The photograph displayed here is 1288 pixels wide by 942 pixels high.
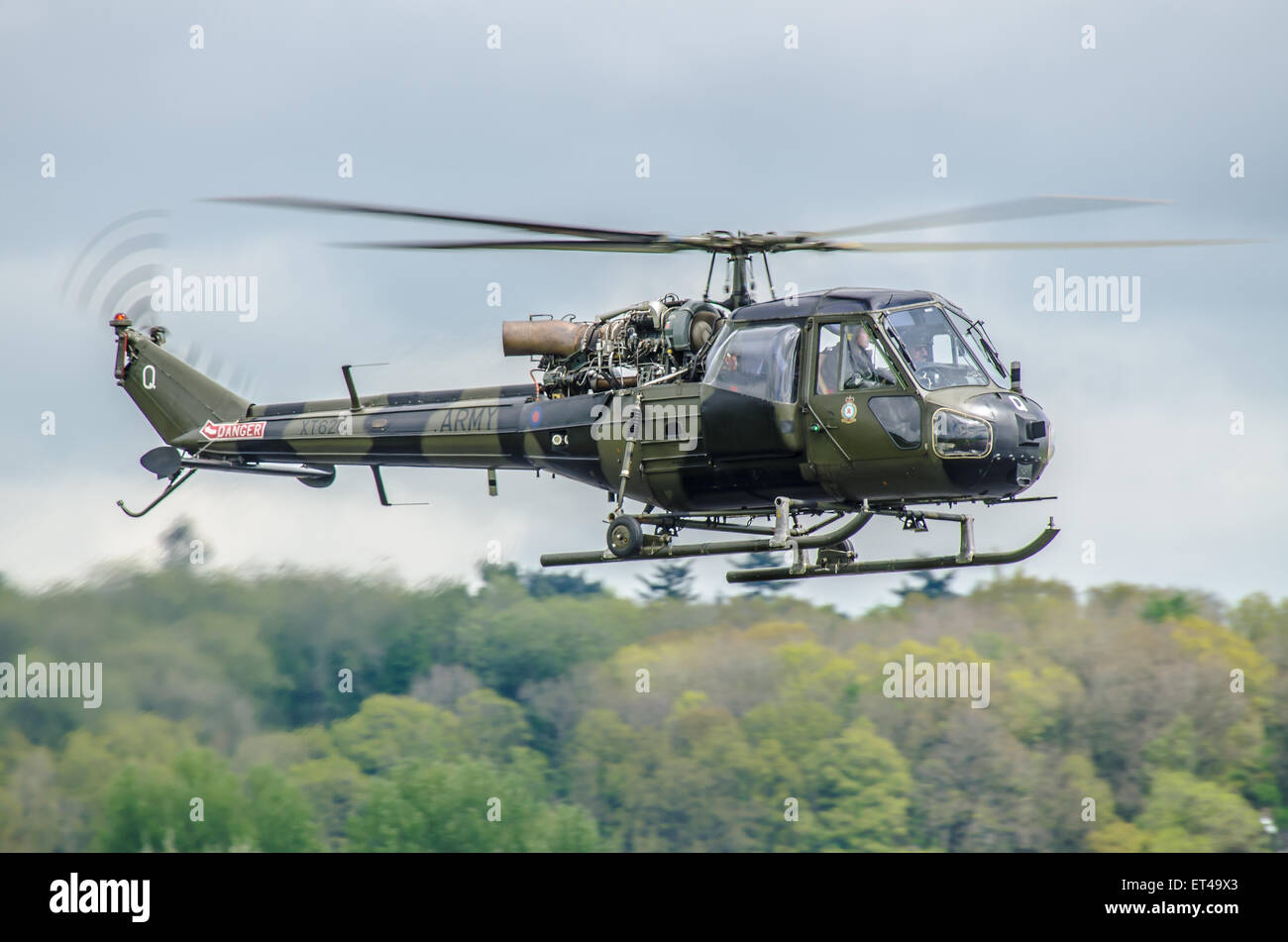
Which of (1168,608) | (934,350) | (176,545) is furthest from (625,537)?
(1168,608)

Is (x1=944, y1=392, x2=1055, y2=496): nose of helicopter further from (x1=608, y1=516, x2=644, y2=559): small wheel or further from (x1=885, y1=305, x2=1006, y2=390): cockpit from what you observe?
(x1=608, y1=516, x2=644, y2=559): small wheel

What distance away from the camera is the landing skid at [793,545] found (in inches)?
602

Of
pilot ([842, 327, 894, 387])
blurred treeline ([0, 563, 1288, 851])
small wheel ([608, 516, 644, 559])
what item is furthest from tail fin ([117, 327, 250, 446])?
pilot ([842, 327, 894, 387])

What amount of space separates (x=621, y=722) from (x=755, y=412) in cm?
1857

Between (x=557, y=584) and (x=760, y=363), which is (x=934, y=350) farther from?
(x=557, y=584)

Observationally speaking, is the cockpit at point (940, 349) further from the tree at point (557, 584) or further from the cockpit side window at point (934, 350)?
the tree at point (557, 584)

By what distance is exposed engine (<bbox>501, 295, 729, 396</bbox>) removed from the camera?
632 inches

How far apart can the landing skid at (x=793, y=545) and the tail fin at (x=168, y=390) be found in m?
5.17

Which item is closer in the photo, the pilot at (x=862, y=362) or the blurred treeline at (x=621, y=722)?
the pilot at (x=862, y=362)

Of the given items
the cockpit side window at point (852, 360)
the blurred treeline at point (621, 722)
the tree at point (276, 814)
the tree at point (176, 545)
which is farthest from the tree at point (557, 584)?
the cockpit side window at point (852, 360)

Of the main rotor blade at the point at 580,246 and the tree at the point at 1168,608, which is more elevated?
the main rotor blade at the point at 580,246

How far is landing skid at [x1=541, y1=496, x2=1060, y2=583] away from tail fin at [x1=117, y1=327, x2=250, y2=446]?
5.17 m
